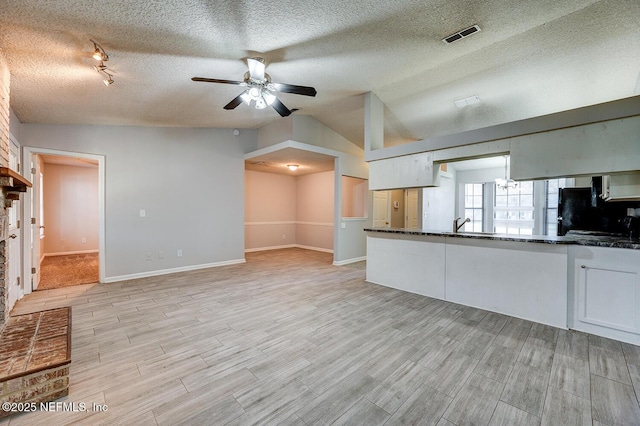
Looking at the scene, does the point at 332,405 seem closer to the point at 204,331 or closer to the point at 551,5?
the point at 204,331

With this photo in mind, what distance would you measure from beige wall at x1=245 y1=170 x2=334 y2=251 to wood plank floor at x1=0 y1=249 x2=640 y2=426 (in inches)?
176

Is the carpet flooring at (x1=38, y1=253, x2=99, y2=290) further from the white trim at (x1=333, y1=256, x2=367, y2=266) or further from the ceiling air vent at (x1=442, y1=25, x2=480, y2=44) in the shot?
the ceiling air vent at (x1=442, y1=25, x2=480, y2=44)

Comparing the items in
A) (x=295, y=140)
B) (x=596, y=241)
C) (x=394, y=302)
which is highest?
(x=295, y=140)

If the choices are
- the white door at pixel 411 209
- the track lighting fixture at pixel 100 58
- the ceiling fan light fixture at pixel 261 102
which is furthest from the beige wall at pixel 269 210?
the track lighting fixture at pixel 100 58

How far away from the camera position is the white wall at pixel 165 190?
4.44m

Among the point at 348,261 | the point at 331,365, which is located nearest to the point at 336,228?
the point at 348,261

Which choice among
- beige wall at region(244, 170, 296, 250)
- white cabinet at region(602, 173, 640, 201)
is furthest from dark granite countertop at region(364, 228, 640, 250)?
beige wall at region(244, 170, 296, 250)

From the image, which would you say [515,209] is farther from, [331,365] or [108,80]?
[108,80]

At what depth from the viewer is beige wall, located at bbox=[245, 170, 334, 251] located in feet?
26.0

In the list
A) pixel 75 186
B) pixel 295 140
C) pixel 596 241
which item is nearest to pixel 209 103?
pixel 295 140

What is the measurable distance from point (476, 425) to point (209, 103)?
460 centimetres

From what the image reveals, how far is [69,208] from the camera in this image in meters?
6.96

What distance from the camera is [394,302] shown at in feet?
11.6

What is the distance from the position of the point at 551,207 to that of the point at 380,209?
458cm
